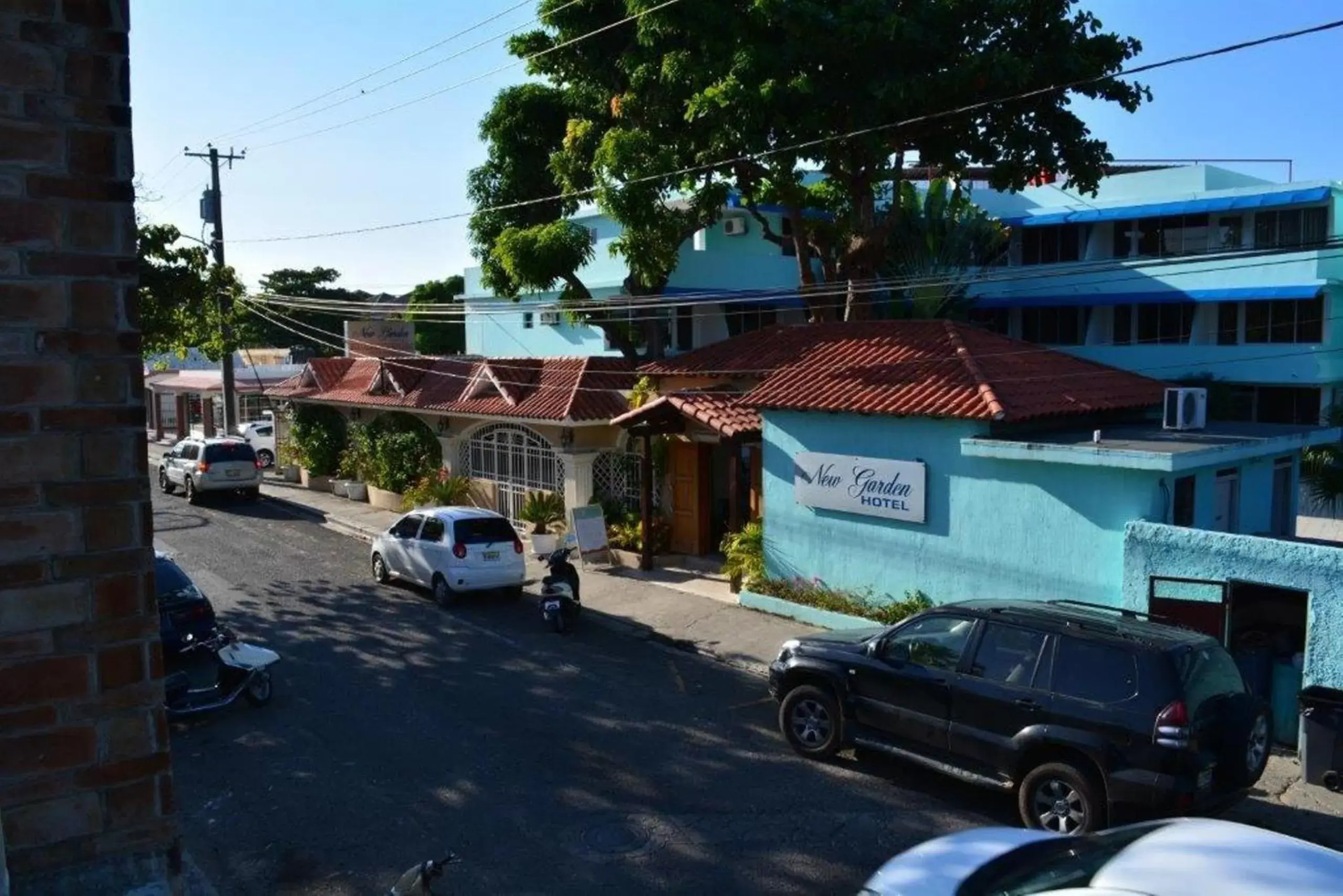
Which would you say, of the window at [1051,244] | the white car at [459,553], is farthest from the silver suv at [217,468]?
the window at [1051,244]

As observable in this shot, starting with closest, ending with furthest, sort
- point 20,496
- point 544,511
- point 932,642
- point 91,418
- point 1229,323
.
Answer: point 20,496
point 91,418
point 932,642
point 544,511
point 1229,323

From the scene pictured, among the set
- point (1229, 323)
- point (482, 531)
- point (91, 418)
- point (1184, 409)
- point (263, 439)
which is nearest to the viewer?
point (91, 418)

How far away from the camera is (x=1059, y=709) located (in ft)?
26.8

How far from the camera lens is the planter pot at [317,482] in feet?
94.8

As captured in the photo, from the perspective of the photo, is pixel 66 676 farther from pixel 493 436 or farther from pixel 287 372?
pixel 287 372

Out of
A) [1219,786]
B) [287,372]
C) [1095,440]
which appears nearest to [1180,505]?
[1095,440]

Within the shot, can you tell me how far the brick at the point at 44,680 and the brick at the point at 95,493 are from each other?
0.46m

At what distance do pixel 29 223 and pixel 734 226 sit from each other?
79.9ft

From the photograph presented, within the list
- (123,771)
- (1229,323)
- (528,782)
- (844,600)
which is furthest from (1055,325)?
(123,771)

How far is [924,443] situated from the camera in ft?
45.9

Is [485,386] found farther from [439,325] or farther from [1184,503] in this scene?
[439,325]

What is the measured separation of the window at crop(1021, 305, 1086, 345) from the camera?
3105 centimetres

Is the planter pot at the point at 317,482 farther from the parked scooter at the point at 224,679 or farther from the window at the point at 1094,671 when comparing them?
the window at the point at 1094,671

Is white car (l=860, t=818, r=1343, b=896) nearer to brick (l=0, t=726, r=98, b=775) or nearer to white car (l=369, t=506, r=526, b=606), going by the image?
brick (l=0, t=726, r=98, b=775)
